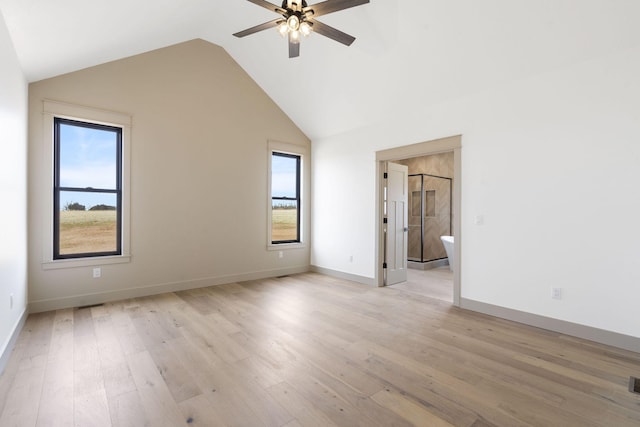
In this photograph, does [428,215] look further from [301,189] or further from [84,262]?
Result: [84,262]

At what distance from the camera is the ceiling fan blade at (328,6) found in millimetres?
2287

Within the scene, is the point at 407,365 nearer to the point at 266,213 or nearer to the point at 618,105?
the point at 618,105

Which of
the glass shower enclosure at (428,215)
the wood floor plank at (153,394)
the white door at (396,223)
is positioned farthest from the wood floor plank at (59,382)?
the glass shower enclosure at (428,215)

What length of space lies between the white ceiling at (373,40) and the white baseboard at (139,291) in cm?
262

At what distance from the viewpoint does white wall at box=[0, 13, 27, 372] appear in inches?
93.3

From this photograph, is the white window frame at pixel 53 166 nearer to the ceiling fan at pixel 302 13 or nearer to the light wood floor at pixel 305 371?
the light wood floor at pixel 305 371

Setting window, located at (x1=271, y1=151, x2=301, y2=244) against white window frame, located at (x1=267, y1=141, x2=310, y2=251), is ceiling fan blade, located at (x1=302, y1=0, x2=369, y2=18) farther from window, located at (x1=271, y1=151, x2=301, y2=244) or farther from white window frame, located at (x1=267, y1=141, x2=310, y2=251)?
window, located at (x1=271, y1=151, x2=301, y2=244)

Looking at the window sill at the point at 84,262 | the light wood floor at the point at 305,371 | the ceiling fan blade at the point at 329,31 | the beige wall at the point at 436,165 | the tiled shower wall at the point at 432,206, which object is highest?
the ceiling fan blade at the point at 329,31

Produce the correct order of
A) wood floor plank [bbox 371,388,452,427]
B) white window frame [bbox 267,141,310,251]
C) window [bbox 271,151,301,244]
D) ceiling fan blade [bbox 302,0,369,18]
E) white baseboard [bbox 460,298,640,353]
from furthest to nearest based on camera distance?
window [bbox 271,151,301,244], white window frame [bbox 267,141,310,251], white baseboard [bbox 460,298,640,353], ceiling fan blade [bbox 302,0,369,18], wood floor plank [bbox 371,388,452,427]

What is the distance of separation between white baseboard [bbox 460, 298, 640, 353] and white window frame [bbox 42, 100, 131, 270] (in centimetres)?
457

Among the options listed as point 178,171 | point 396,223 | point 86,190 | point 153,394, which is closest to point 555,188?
point 396,223

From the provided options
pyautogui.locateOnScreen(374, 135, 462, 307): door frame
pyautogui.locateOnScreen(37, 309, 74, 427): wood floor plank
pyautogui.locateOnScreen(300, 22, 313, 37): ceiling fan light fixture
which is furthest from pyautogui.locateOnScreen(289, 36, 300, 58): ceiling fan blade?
pyautogui.locateOnScreen(37, 309, 74, 427): wood floor plank

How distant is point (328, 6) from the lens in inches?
92.6

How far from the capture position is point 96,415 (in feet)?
5.86
